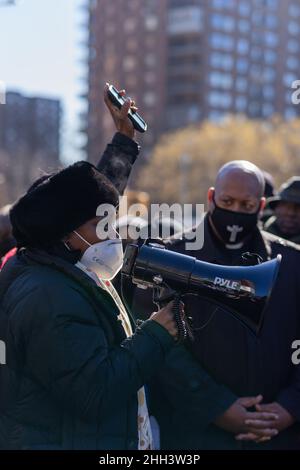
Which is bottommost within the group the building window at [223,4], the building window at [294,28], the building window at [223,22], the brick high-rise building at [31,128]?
the brick high-rise building at [31,128]

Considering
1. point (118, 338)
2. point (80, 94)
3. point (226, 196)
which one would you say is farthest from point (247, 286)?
point (80, 94)

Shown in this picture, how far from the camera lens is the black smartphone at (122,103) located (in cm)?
352

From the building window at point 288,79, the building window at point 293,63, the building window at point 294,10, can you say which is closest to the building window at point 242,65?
the building window at point 288,79

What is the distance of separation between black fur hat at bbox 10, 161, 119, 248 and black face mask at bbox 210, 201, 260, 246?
119 cm

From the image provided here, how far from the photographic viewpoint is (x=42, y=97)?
214 feet

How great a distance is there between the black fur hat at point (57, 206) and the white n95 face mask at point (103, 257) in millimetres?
97

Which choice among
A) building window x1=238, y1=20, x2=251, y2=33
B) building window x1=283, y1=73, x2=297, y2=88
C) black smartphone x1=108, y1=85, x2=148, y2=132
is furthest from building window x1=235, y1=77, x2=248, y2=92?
black smartphone x1=108, y1=85, x2=148, y2=132

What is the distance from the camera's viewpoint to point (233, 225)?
12.6ft

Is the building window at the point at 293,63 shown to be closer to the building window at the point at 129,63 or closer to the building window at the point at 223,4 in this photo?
the building window at the point at 223,4

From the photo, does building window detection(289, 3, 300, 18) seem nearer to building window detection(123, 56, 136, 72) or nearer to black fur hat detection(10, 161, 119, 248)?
building window detection(123, 56, 136, 72)

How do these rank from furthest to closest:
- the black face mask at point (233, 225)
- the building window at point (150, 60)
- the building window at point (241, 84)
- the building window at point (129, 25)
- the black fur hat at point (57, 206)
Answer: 1. the building window at point (241, 84)
2. the building window at point (150, 60)
3. the building window at point (129, 25)
4. the black face mask at point (233, 225)
5. the black fur hat at point (57, 206)

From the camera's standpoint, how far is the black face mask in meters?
3.85

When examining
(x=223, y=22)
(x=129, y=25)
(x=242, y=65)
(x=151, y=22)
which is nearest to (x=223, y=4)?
(x=223, y=22)

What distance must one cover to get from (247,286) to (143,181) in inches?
1783
